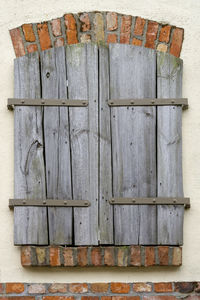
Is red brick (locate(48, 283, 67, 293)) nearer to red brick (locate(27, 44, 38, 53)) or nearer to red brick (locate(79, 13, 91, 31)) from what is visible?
red brick (locate(27, 44, 38, 53))

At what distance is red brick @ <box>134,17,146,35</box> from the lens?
3.96 metres

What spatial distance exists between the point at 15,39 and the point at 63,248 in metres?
1.39

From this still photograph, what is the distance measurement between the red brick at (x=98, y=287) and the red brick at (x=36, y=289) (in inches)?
12.1

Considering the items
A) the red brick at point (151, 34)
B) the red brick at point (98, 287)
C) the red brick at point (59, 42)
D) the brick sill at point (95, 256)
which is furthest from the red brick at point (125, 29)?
the red brick at point (98, 287)

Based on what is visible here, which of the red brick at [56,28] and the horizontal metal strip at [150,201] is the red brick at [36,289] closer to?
the horizontal metal strip at [150,201]

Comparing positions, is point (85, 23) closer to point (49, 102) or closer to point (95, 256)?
point (49, 102)

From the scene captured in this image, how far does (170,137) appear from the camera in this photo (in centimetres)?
386

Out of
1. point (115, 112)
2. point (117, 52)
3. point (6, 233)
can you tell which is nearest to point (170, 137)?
point (115, 112)

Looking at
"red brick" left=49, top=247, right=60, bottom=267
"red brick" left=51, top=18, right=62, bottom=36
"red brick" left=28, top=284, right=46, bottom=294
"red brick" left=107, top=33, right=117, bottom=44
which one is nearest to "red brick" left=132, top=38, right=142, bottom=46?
"red brick" left=107, top=33, right=117, bottom=44

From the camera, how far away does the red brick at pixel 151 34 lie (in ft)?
13.0

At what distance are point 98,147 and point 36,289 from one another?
0.97m

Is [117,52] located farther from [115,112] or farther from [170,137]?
[170,137]

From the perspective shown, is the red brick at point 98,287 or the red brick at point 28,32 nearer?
the red brick at point 98,287

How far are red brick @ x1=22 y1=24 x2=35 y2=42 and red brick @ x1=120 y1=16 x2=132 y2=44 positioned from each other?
58 cm
